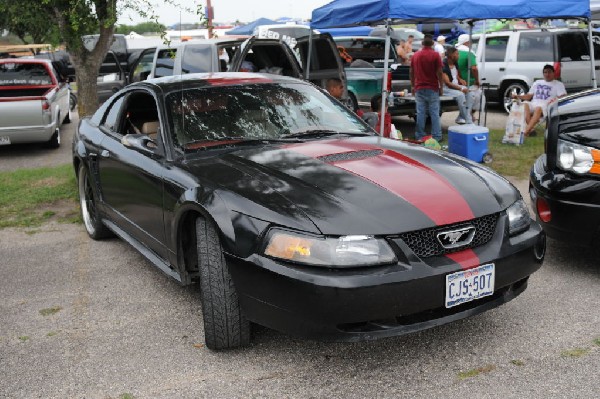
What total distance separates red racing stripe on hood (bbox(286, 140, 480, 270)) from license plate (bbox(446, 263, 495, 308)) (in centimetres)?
5

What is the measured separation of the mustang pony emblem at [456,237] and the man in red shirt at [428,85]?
695 cm

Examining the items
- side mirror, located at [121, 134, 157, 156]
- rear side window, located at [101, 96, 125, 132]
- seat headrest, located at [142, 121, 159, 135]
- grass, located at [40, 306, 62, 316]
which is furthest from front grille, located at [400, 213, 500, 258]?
rear side window, located at [101, 96, 125, 132]

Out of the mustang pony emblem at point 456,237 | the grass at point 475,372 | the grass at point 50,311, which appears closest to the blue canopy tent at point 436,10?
the grass at point 50,311

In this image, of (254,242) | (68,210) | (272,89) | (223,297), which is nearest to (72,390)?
(223,297)

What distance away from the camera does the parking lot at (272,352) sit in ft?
10.1

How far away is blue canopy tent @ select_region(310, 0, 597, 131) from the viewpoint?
841cm

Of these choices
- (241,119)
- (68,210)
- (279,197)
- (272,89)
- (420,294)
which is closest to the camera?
(420,294)

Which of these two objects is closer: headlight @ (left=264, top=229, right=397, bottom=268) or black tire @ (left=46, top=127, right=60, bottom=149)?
headlight @ (left=264, top=229, right=397, bottom=268)

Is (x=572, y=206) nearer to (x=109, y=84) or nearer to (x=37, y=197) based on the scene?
(x=37, y=197)

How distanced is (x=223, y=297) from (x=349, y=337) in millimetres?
707

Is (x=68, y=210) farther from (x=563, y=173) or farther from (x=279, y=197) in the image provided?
(x=563, y=173)

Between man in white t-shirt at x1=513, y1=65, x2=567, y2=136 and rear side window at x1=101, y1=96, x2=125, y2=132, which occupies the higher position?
rear side window at x1=101, y1=96, x2=125, y2=132

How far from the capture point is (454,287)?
10.1ft

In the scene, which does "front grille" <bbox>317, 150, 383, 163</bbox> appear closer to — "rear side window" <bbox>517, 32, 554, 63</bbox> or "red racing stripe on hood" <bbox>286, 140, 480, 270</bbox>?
"red racing stripe on hood" <bbox>286, 140, 480, 270</bbox>
